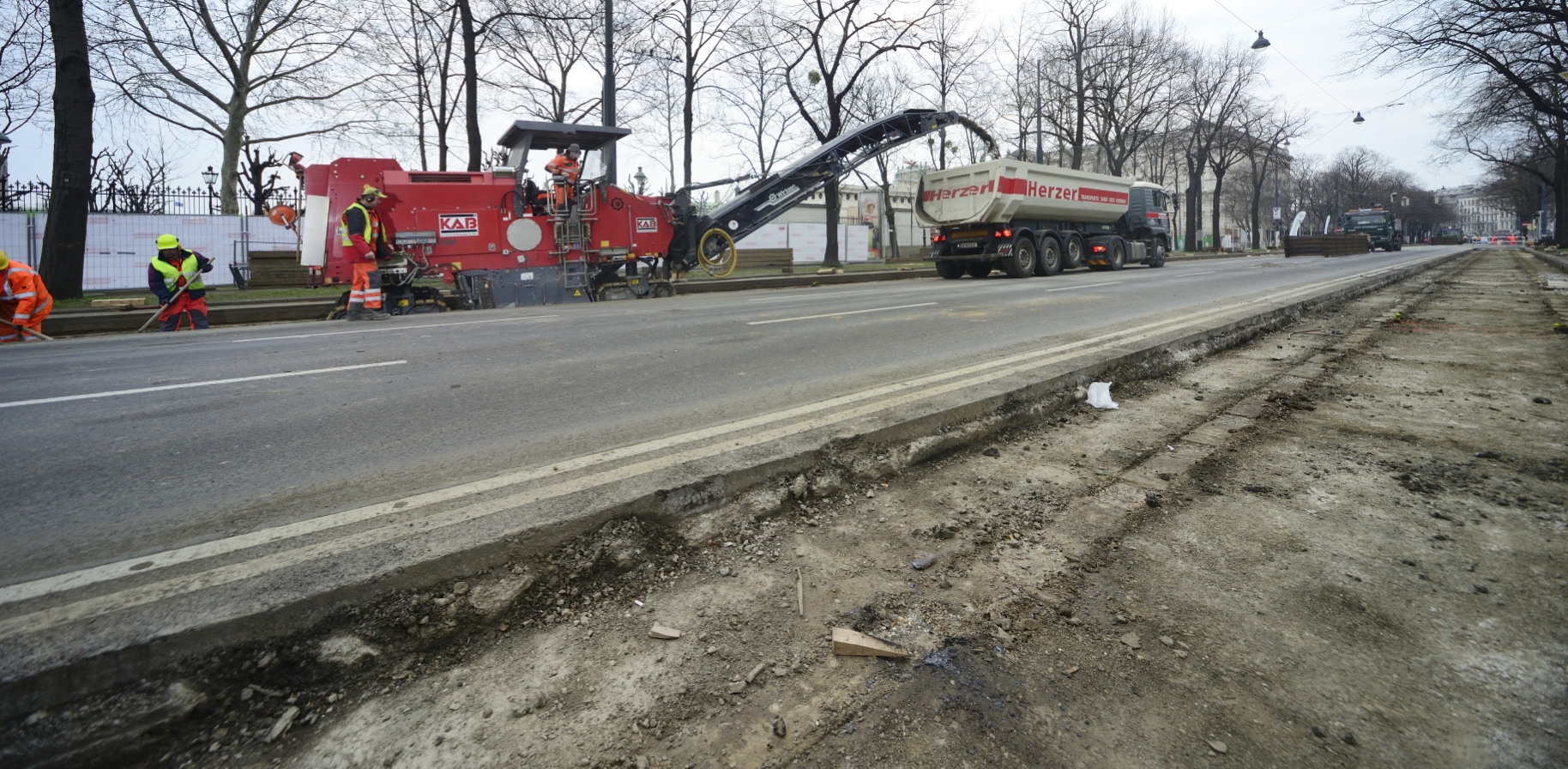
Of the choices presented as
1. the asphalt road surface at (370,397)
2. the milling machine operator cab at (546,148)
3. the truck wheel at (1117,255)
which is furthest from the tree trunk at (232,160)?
the truck wheel at (1117,255)

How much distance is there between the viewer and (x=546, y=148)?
13.8 metres

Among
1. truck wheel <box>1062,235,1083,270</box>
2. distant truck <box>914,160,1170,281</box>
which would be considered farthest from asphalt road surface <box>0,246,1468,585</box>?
truck wheel <box>1062,235,1083,270</box>

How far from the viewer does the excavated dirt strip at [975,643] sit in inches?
66.7

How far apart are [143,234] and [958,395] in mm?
27527

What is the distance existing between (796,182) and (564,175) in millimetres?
5767

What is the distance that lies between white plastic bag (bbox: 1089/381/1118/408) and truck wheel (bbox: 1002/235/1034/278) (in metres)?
13.4

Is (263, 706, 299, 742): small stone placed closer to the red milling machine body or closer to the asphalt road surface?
the asphalt road surface

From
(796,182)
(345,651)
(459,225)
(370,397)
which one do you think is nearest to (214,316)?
(459,225)

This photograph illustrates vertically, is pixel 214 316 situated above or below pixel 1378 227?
below

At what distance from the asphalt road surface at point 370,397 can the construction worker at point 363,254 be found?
3.94 feet

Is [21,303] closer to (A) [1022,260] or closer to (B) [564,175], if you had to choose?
(B) [564,175]

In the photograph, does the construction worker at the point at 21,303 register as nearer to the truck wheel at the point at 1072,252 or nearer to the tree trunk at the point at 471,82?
the tree trunk at the point at 471,82

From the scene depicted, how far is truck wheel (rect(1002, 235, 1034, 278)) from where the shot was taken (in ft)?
58.1

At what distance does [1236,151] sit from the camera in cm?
4656
